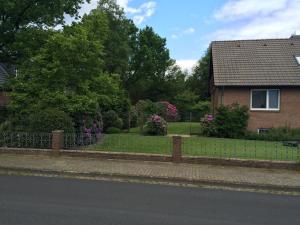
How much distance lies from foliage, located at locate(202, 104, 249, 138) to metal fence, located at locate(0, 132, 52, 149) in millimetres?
11910

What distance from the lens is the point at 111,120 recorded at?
1037 inches

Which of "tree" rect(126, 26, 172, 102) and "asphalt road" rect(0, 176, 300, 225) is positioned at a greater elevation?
"tree" rect(126, 26, 172, 102)

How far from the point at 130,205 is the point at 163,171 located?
3945 millimetres

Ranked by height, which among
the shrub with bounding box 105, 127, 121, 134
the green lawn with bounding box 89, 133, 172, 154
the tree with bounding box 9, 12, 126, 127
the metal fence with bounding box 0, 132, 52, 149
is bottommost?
the green lawn with bounding box 89, 133, 172, 154

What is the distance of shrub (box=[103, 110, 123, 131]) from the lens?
26080mm

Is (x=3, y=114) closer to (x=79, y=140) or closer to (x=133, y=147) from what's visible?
(x=79, y=140)

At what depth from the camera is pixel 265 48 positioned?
28.4 metres

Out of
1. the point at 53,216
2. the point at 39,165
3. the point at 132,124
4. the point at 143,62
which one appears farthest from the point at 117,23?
the point at 53,216

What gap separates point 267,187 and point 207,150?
5.85m

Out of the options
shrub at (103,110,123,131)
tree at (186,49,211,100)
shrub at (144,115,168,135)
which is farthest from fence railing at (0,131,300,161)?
tree at (186,49,211,100)

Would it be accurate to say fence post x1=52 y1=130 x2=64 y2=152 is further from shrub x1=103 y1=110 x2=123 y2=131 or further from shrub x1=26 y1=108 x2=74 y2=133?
shrub x1=103 y1=110 x2=123 y2=131

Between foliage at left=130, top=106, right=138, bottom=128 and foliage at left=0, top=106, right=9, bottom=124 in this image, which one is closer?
foliage at left=0, top=106, right=9, bottom=124

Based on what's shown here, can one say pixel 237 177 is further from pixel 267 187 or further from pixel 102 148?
pixel 102 148

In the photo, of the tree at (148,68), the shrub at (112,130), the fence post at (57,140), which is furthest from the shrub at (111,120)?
the tree at (148,68)
